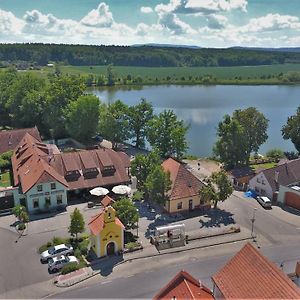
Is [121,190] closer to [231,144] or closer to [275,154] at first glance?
[231,144]

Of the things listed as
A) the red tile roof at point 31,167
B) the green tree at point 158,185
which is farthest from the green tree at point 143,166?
the red tile roof at point 31,167

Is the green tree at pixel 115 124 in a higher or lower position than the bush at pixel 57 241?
higher

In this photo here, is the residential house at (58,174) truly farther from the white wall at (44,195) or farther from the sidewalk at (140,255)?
the sidewalk at (140,255)

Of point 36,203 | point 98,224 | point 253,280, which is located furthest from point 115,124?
point 253,280

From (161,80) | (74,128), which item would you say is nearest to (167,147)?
(74,128)

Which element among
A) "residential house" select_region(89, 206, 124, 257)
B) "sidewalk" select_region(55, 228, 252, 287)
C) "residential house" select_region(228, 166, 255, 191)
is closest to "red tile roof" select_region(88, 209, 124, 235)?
"residential house" select_region(89, 206, 124, 257)
